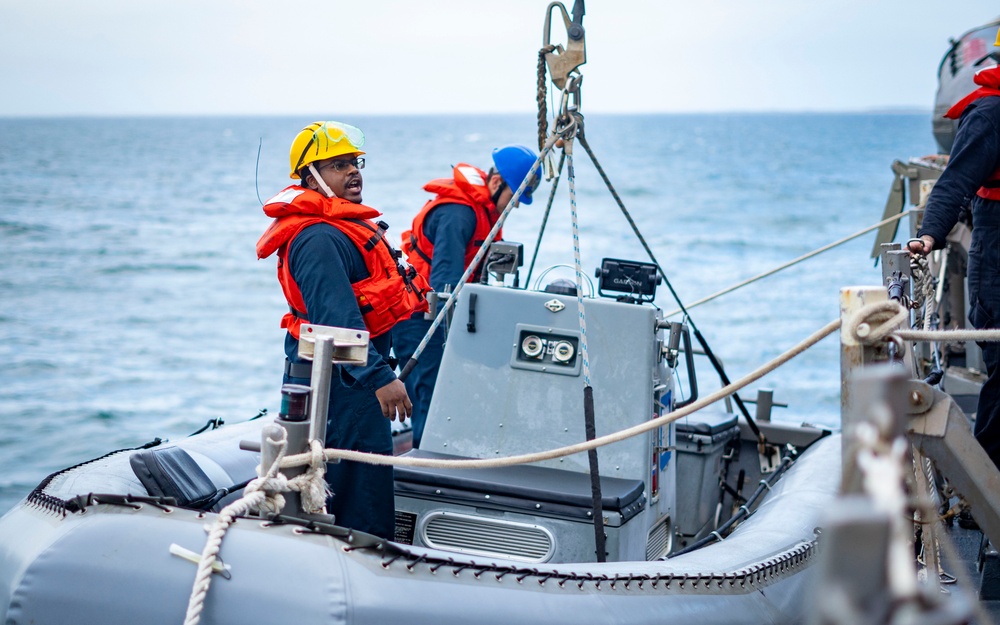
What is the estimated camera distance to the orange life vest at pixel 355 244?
126 inches

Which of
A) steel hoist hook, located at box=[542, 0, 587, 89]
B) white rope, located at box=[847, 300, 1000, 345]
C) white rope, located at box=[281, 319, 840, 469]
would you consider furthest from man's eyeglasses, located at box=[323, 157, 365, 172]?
white rope, located at box=[847, 300, 1000, 345]

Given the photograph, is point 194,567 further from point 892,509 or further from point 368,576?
point 892,509

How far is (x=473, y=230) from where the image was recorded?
16.3ft

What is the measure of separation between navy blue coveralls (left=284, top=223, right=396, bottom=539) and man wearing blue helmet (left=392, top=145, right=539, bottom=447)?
1479mm

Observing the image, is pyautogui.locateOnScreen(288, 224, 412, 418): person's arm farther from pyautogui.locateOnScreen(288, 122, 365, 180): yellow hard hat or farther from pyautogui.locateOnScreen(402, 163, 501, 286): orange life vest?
pyautogui.locateOnScreen(402, 163, 501, 286): orange life vest

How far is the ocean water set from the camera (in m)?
11.5

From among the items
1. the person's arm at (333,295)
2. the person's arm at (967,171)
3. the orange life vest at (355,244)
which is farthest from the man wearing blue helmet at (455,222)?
the person's arm at (967,171)

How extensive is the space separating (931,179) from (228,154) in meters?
61.0

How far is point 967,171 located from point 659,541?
5.62 ft

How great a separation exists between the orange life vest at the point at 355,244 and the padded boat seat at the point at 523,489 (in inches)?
20.9

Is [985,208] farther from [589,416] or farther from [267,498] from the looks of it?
[267,498]

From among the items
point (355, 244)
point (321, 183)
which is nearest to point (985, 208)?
point (355, 244)

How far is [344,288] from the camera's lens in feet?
10.2

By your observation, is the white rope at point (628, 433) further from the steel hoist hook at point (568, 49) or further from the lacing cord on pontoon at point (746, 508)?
the steel hoist hook at point (568, 49)
